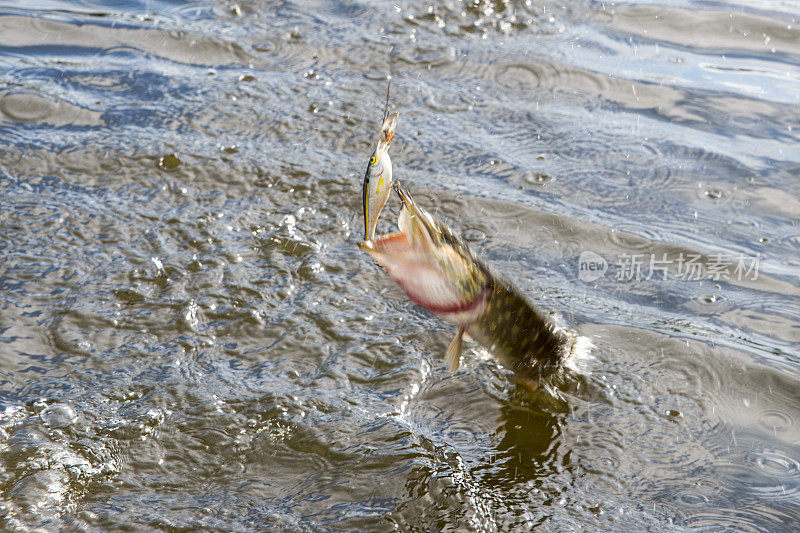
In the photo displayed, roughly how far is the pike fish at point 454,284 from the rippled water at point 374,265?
557 millimetres

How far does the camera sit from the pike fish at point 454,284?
3074 millimetres

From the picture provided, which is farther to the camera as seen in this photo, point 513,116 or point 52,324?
point 513,116

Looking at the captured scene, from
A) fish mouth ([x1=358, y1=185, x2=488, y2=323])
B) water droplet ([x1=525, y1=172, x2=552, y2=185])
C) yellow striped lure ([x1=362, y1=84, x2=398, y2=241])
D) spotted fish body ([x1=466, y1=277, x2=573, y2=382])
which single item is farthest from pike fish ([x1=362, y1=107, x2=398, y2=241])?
water droplet ([x1=525, y1=172, x2=552, y2=185])

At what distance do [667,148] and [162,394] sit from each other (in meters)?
4.20

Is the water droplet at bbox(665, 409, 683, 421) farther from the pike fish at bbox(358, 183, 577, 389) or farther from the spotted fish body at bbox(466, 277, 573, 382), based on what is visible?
the pike fish at bbox(358, 183, 577, 389)

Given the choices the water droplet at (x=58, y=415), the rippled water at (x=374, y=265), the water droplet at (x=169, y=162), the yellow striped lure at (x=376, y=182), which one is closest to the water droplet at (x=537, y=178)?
the rippled water at (x=374, y=265)

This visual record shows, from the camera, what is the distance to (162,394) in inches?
144

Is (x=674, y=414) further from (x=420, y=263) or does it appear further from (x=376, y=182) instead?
(x=376, y=182)

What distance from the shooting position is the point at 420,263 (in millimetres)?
3119

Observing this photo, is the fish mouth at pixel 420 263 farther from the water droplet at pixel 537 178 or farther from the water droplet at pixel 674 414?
the water droplet at pixel 537 178

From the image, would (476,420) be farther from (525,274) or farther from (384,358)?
(525,274)

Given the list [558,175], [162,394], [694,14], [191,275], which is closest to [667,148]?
[558,175]

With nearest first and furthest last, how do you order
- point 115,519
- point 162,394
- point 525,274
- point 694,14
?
point 115,519 < point 162,394 < point 525,274 < point 694,14

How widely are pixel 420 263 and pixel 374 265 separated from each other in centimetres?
160
